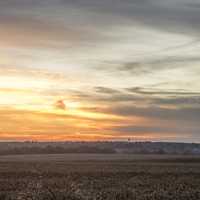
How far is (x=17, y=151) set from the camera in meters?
200

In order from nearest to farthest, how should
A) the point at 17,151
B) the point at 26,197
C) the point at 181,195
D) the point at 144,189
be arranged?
the point at 26,197, the point at 181,195, the point at 144,189, the point at 17,151

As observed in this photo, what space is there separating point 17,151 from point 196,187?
16067 centimetres

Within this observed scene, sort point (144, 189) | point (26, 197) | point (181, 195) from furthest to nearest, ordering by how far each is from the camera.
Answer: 1. point (144, 189)
2. point (181, 195)
3. point (26, 197)

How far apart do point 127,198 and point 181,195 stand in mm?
4752

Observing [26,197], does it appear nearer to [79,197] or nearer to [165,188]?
[79,197]

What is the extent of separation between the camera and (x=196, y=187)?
147ft

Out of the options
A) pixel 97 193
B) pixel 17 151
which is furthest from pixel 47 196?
pixel 17 151

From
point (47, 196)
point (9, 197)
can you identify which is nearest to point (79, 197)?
point (47, 196)

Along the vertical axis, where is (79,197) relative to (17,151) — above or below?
below

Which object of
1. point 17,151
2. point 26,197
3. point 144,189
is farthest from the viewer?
point 17,151

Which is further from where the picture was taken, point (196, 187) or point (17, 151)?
point (17, 151)

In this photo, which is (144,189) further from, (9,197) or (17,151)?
(17,151)

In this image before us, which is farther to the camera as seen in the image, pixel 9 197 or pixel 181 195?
pixel 181 195

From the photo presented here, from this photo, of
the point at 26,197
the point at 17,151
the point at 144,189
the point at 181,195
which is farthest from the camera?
the point at 17,151
